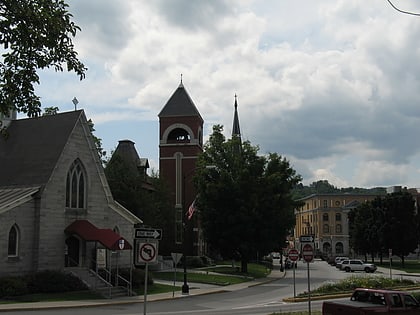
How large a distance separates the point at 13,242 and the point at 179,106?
4716 cm

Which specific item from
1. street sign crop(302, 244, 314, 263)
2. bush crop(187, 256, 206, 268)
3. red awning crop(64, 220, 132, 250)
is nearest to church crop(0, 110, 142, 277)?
red awning crop(64, 220, 132, 250)

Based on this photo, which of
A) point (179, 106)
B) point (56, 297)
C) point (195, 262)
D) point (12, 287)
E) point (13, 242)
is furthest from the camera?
point (179, 106)

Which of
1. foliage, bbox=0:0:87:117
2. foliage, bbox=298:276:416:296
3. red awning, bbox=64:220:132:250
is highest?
foliage, bbox=0:0:87:117

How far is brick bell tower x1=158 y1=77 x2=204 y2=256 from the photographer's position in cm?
7100

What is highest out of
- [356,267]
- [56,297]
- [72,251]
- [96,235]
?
[96,235]

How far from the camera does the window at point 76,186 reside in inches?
1367

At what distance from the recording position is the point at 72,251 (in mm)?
34812

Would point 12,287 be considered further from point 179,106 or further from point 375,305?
point 179,106

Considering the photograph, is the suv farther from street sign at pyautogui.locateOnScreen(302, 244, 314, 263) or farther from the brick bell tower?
street sign at pyautogui.locateOnScreen(302, 244, 314, 263)

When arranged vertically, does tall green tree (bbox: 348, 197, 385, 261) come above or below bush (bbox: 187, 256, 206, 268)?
above

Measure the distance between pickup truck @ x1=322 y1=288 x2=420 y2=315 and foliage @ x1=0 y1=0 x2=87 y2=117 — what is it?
34.3 feet

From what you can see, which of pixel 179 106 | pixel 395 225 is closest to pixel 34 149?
pixel 179 106

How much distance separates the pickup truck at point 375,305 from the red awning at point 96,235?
18.1 meters

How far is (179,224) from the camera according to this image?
219 ft
